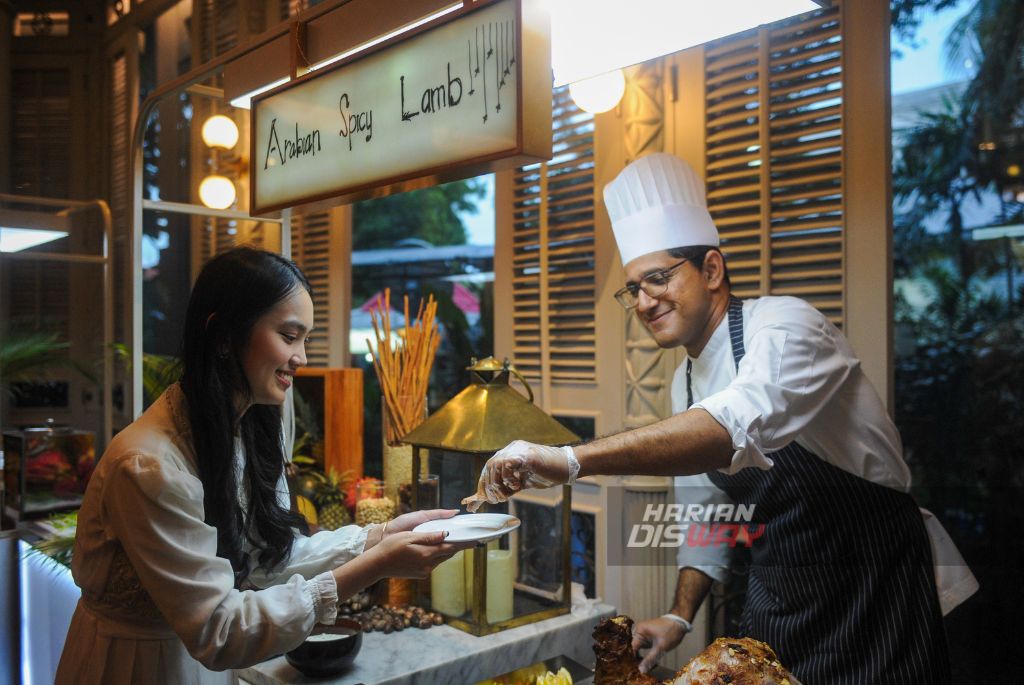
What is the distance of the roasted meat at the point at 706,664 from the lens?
1.56 m

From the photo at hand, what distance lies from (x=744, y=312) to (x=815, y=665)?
99cm

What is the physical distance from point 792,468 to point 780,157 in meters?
1.22

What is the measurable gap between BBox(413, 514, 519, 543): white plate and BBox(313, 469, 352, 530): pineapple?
116 centimetres

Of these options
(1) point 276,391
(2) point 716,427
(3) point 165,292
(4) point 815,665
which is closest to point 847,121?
(2) point 716,427

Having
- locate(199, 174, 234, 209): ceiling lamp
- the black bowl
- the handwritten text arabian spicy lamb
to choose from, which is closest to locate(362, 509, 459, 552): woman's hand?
the black bowl

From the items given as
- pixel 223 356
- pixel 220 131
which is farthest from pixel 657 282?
pixel 220 131

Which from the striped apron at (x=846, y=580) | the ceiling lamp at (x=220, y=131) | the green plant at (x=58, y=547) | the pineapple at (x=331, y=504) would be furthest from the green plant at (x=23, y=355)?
the striped apron at (x=846, y=580)

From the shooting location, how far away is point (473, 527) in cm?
163

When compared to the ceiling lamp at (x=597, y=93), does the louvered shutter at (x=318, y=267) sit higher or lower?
lower

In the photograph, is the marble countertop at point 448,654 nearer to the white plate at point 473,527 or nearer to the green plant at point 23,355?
the white plate at point 473,527

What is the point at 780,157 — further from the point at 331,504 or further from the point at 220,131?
the point at 220,131

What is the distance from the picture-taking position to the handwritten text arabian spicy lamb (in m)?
1.73

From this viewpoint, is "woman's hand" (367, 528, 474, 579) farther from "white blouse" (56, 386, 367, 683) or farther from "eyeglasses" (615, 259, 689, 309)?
"eyeglasses" (615, 259, 689, 309)

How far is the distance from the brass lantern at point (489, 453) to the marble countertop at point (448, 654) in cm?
4
